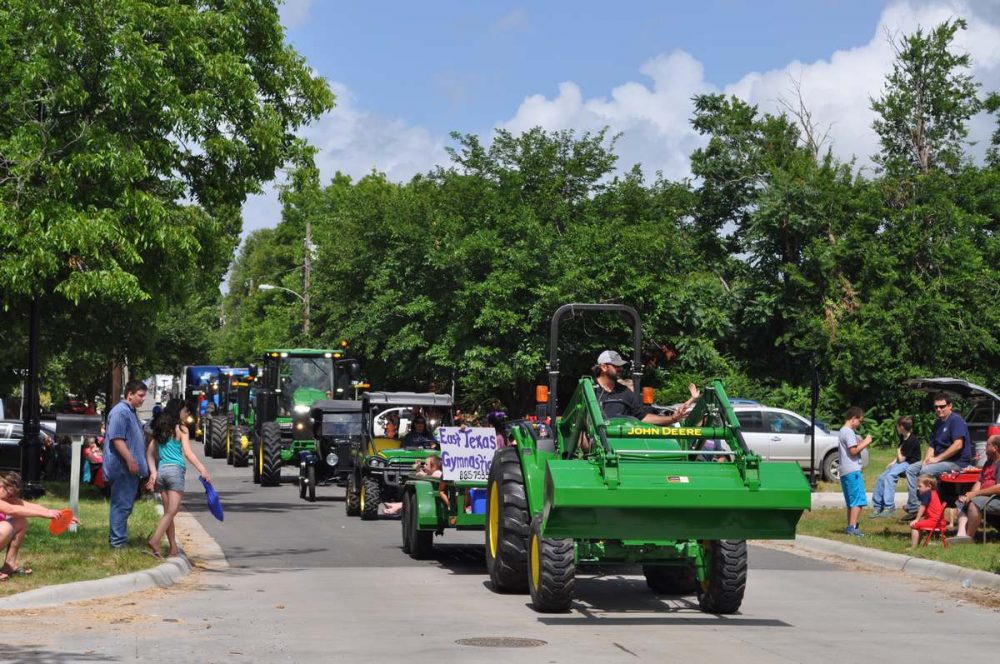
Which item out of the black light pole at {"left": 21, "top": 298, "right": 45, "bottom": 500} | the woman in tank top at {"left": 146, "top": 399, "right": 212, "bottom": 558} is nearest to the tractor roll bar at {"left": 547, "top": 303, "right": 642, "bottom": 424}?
the woman in tank top at {"left": 146, "top": 399, "right": 212, "bottom": 558}

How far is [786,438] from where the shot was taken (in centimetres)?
3272

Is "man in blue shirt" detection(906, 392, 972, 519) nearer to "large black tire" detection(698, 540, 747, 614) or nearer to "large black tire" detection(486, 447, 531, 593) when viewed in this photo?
"large black tire" detection(698, 540, 747, 614)

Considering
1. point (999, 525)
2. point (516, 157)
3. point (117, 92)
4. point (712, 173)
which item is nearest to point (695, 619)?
point (999, 525)

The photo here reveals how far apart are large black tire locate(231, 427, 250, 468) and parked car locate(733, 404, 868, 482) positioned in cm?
1551

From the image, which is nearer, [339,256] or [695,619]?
[695,619]

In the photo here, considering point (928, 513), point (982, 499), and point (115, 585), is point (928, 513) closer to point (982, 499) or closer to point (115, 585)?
point (982, 499)

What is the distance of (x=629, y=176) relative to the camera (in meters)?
50.1

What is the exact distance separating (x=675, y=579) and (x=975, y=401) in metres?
13.2

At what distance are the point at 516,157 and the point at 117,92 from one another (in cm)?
2781

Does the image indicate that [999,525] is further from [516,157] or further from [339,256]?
[339,256]

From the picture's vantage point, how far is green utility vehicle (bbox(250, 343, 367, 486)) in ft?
108

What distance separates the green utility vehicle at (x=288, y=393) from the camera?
108ft

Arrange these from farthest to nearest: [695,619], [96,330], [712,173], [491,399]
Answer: [712,173] → [491,399] → [96,330] → [695,619]

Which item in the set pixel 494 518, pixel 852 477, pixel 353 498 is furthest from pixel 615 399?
pixel 353 498
